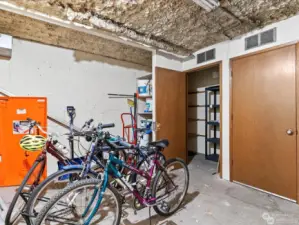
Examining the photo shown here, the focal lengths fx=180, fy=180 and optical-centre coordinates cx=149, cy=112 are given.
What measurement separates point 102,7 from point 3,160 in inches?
96.3

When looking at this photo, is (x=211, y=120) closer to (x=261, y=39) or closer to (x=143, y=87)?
(x=143, y=87)

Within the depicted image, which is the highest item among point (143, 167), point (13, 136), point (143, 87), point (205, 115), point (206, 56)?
point (206, 56)

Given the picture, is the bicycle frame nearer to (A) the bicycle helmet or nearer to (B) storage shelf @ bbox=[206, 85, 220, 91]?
(A) the bicycle helmet

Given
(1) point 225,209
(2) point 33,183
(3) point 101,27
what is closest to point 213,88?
(1) point 225,209

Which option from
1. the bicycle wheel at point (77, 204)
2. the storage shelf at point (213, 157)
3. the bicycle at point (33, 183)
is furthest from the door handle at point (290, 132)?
the bicycle at point (33, 183)

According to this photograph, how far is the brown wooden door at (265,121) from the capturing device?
2.33 meters

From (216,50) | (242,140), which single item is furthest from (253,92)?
(216,50)

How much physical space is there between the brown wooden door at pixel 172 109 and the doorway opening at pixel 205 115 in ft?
2.75

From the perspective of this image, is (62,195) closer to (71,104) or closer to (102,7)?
(102,7)

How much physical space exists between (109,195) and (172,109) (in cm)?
212

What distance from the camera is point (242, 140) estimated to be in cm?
281

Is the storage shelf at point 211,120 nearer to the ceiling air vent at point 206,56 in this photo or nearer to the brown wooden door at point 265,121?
the ceiling air vent at point 206,56

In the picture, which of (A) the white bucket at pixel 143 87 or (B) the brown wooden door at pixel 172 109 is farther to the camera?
(A) the white bucket at pixel 143 87

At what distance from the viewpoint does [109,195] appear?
1634 millimetres
